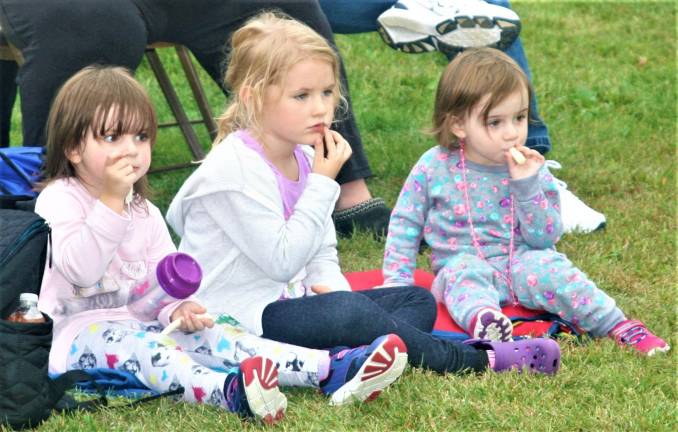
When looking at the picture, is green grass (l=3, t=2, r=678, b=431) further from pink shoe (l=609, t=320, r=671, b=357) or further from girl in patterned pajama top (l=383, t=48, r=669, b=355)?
girl in patterned pajama top (l=383, t=48, r=669, b=355)

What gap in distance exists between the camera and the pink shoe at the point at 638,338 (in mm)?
3297

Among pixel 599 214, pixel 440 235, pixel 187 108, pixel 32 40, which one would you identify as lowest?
pixel 187 108

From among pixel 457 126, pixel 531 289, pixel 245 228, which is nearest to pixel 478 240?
pixel 531 289

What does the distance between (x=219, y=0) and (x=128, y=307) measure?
1.56m

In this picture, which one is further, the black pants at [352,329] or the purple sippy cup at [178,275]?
the black pants at [352,329]

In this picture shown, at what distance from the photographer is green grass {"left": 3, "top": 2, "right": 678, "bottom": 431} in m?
2.74

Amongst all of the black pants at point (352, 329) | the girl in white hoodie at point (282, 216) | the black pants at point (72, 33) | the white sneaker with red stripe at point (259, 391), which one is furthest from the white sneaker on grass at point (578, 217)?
the white sneaker with red stripe at point (259, 391)

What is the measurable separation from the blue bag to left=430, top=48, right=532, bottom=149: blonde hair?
1.36m

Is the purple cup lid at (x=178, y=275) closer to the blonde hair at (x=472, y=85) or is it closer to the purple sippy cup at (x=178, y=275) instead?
the purple sippy cup at (x=178, y=275)

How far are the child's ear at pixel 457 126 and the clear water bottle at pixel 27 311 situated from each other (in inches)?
Answer: 64.5

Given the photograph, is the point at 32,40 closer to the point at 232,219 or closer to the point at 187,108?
the point at 232,219

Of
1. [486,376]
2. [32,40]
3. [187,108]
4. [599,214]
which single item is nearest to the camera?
[486,376]

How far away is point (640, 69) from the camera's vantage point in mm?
8023

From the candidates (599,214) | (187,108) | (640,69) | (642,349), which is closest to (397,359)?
(642,349)
